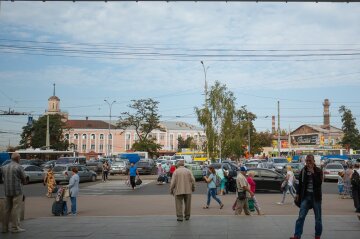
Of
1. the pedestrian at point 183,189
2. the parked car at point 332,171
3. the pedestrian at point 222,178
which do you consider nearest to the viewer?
the pedestrian at point 183,189

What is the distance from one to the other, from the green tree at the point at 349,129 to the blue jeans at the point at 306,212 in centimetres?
8783

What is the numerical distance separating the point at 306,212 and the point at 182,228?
3264 millimetres

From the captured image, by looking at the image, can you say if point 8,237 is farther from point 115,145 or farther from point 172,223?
point 115,145

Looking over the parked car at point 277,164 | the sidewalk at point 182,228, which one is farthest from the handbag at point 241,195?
the parked car at point 277,164

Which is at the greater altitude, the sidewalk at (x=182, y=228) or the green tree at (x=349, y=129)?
the green tree at (x=349, y=129)

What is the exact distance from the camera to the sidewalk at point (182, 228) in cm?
980

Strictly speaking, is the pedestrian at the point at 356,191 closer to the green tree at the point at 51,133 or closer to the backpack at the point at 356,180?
the backpack at the point at 356,180

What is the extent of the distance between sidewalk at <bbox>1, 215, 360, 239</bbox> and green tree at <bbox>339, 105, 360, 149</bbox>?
276 ft

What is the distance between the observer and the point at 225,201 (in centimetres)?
1948

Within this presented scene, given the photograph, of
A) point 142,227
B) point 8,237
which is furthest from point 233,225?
point 8,237

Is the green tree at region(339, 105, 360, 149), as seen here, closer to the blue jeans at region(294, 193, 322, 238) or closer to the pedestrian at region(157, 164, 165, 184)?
the pedestrian at region(157, 164, 165, 184)

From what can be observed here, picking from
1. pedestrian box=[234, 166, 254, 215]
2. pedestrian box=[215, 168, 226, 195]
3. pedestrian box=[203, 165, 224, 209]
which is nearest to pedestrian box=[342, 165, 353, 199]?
pedestrian box=[215, 168, 226, 195]

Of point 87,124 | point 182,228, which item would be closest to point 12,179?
point 182,228

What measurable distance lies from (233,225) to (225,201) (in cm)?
846
